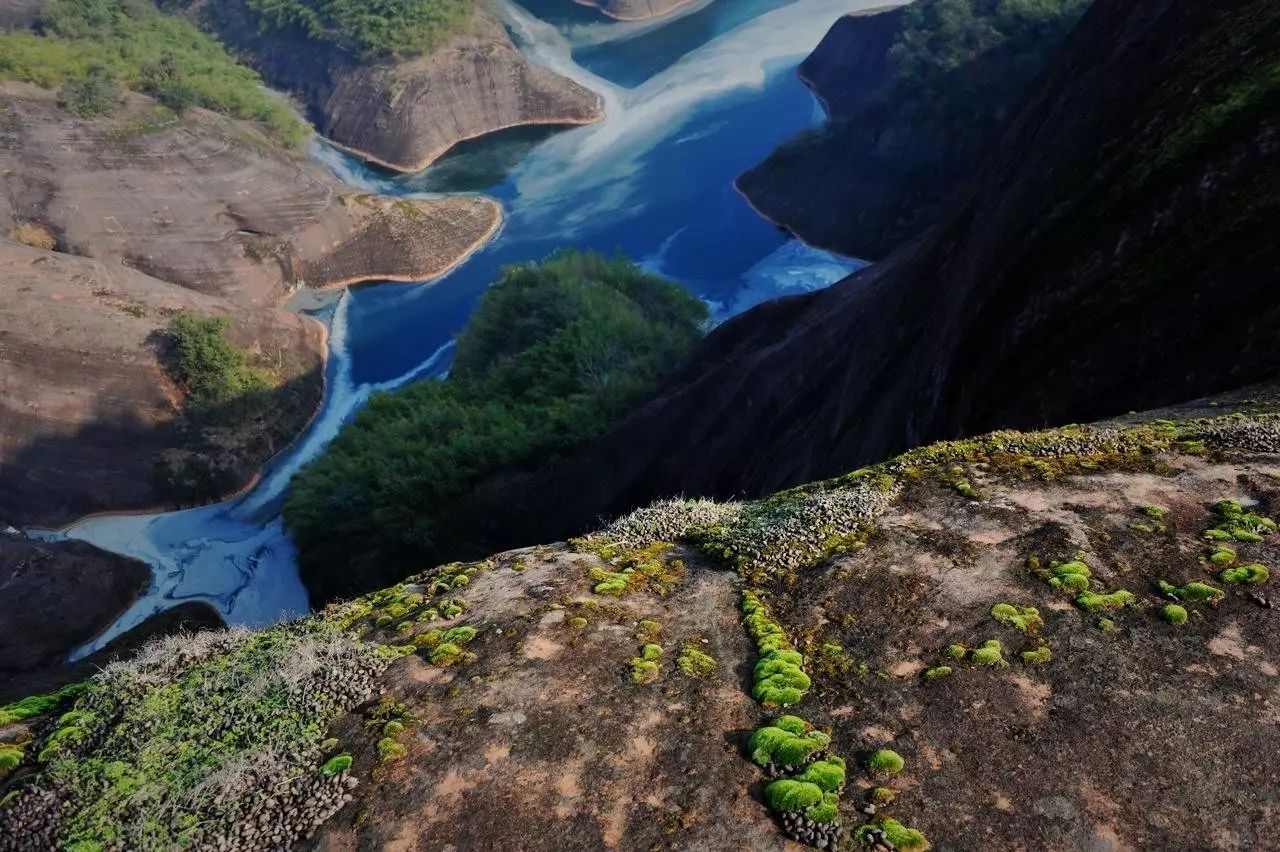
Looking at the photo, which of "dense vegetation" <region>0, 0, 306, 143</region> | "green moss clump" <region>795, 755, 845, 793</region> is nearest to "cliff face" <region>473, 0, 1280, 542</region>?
"green moss clump" <region>795, 755, 845, 793</region>

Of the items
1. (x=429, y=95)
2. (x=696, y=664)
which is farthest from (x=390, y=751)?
(x=429, y=95)

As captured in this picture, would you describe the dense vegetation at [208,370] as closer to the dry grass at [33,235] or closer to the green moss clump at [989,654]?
the dry grass at [33,235]

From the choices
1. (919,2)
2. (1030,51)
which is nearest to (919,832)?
(1030,51)

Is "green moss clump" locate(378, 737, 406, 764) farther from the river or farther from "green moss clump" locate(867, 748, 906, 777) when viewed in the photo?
the river

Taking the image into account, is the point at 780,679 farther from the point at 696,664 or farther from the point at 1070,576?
the point at 1070,576

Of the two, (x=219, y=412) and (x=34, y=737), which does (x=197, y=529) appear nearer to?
(x=219, y=412)

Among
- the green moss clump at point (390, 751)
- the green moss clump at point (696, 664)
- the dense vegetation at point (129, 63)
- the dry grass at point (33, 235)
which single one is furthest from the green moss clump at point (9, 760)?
the dense vegetation at point (129, 63)

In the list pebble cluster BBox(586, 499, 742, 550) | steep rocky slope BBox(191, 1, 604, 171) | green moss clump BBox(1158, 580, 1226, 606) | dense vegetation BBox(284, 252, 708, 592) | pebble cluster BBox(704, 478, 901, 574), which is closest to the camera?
green moss clump BBox(1158, 580, 1226, 606)
